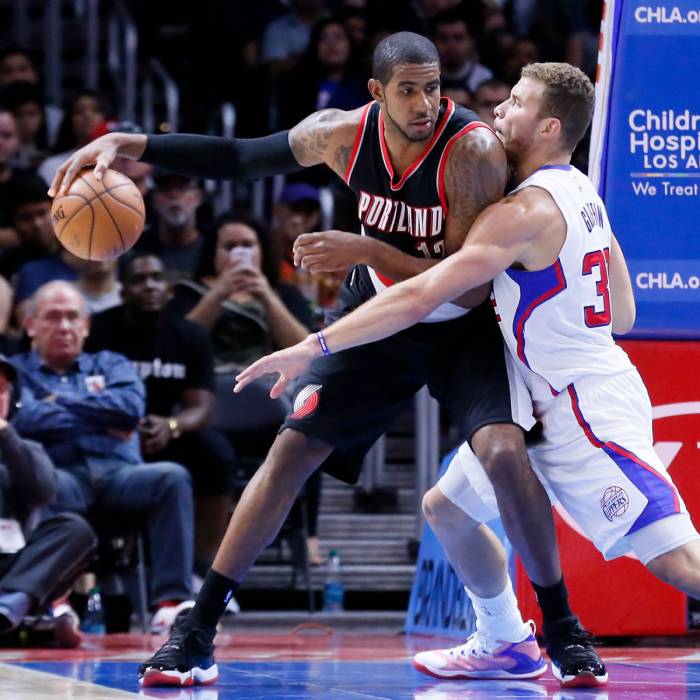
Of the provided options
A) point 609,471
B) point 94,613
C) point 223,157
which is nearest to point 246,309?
point 94,613

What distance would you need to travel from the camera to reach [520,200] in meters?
4.30

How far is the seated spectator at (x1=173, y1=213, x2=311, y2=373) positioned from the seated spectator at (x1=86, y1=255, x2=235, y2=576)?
0.31 meters

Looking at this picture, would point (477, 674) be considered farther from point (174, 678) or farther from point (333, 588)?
point (333, 588)

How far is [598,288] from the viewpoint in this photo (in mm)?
4406

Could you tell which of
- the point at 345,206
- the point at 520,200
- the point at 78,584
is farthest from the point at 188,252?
the point at 520,200

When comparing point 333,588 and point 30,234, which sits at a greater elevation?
point 30,234

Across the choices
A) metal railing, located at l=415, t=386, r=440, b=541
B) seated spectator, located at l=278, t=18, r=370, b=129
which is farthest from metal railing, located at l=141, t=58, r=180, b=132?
metal railing, located at l=415, t=386, r=440, b=541

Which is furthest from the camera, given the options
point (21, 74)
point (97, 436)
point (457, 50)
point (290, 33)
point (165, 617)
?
point (290, 33)

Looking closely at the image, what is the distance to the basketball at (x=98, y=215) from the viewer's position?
4695mm

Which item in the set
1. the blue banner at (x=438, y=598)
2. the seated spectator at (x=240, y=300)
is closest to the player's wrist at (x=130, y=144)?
the blue banner at (x=438, y=598)

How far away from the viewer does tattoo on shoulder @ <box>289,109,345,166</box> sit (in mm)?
4746

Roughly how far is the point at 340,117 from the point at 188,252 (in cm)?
448

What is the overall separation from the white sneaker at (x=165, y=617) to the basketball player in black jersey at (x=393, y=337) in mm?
2045

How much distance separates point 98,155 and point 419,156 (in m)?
1.08
